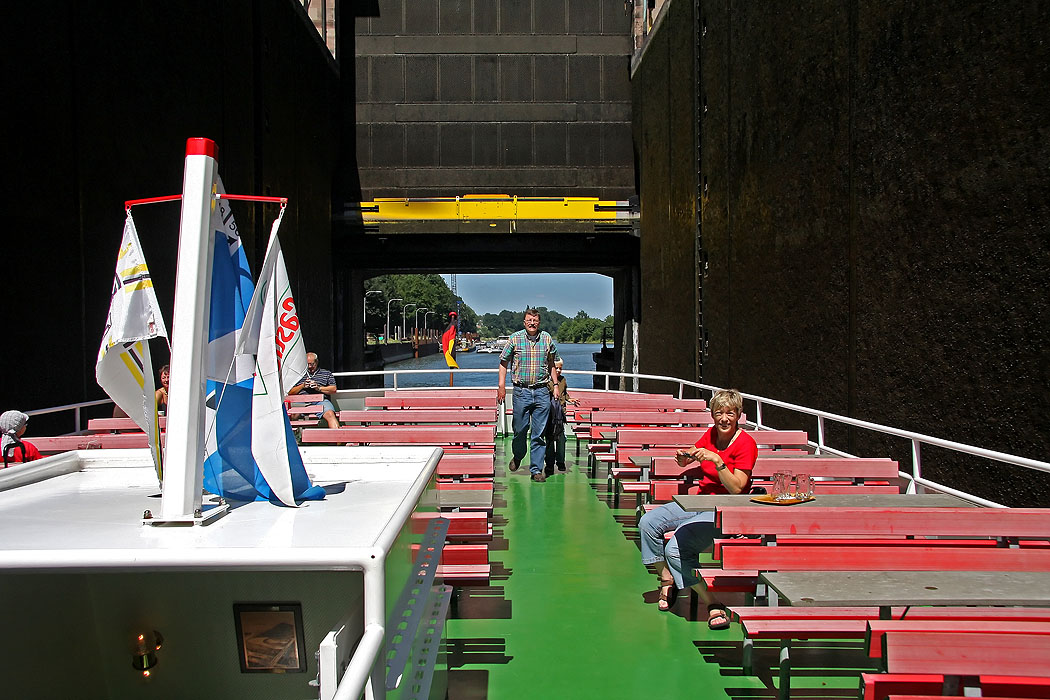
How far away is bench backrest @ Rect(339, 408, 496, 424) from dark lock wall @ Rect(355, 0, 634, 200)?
13.9 metres

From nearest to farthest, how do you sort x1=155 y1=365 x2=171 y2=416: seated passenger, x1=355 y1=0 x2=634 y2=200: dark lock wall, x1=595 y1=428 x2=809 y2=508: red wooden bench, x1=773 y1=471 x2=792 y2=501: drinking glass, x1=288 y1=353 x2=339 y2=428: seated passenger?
x1=773 y1=471 x2=792 y2=501: drinking glass → x1=595 y1=428 x2=809 y2=508: red wooden bench → x1=155 y1=365 x2=171 y2=416: seated passenger → x1=288 y1=353 x2=339 y2=428: seated passenger → x1=355 y1=0 x2=634 y2=200: dark lock wall

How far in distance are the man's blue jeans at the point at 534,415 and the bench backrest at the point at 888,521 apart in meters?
4.86

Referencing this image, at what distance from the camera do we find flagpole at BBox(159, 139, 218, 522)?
111 inches

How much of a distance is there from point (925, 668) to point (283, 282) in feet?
8.31

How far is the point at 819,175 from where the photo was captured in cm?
995

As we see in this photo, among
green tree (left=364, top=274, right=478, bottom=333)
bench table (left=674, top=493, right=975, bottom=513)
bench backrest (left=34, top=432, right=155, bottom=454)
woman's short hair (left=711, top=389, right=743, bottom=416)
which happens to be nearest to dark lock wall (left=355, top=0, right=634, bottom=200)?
bench backrest (left=34, top=432, right=155, bottom=454)

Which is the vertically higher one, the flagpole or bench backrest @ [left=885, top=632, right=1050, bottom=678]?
the flagpole

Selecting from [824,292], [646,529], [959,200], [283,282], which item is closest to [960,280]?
[959,200]

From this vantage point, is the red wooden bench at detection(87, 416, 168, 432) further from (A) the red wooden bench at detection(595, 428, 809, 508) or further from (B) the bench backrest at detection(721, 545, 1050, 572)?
(B) the bench backrest at detection(721, 545, 1050, 572)

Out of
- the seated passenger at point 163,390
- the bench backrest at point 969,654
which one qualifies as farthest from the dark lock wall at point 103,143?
the bench backrest at point 969,654

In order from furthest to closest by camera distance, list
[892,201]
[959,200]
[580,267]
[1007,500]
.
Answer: [580,267] < [892,201] < [959,200] < [1007,500]

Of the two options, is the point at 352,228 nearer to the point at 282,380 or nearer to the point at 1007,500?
the point at 1007,500

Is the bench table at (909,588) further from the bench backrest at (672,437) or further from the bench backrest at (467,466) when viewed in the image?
the bench backrest at (672,437)

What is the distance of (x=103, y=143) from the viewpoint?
11.0m
